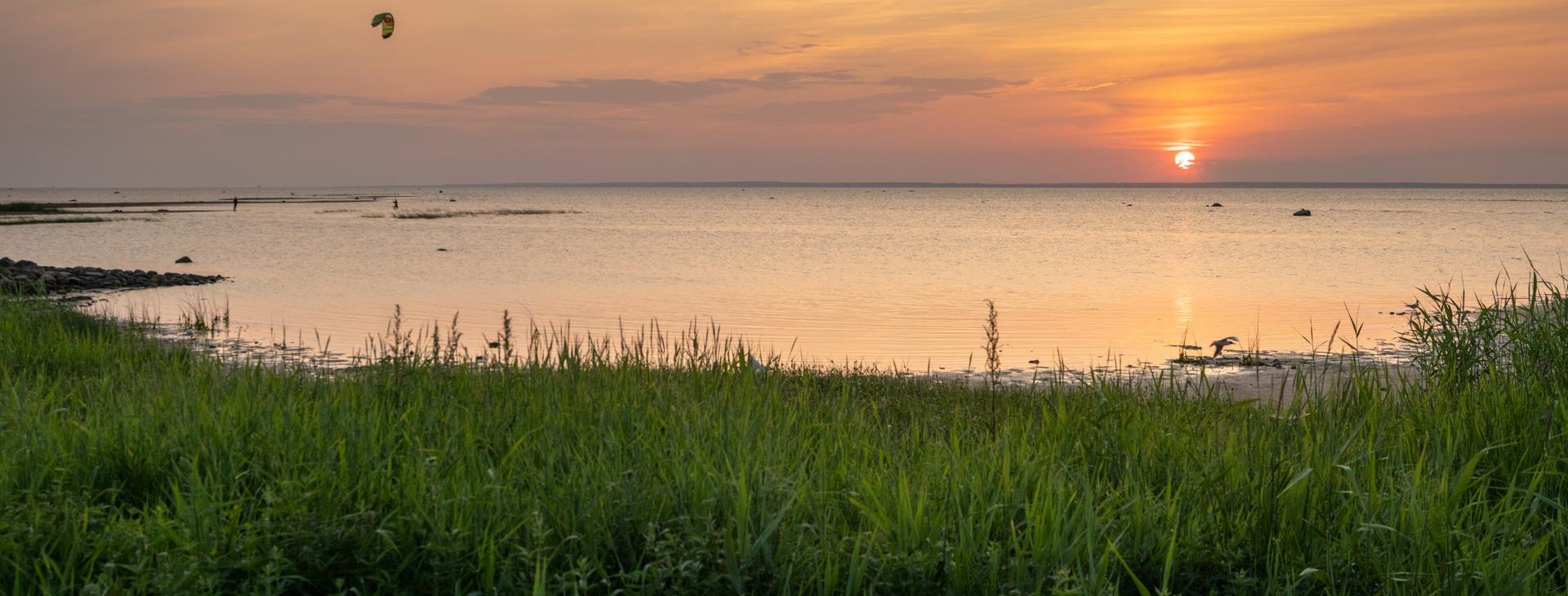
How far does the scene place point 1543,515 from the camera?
5.00 meters

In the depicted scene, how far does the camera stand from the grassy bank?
400 centimetres

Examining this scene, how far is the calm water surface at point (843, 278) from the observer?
21969mm

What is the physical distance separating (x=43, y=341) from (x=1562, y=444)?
12.8 metres

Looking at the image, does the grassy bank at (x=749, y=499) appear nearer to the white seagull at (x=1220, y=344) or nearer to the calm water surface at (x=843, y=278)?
the calm water surface at (x=843, y=278)

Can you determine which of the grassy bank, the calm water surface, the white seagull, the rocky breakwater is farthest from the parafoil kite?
the rocky breakwater

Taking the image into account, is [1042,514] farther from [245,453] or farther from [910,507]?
[245,453]

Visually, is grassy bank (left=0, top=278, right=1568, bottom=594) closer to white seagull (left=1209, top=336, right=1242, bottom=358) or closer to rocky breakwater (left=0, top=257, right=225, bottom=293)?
white seagull (left=1209, top=336, right=1242, bottom=358)

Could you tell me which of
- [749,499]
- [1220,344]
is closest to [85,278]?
[1220,344]

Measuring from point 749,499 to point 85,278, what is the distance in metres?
30.7

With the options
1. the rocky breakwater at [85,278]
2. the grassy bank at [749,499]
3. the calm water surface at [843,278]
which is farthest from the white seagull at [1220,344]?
the rocky breakwater at [85,278]

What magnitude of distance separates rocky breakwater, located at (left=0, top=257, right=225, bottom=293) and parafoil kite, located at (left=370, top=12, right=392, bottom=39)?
54.8ft

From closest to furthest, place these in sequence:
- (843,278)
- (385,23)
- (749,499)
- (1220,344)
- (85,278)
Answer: (749,499) → (385,23) → (1220,344) → (85,278) → (843,278)

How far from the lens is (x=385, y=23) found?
13680 mm

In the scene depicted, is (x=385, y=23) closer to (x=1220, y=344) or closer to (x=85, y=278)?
Answer: (x=1220, y=344)
